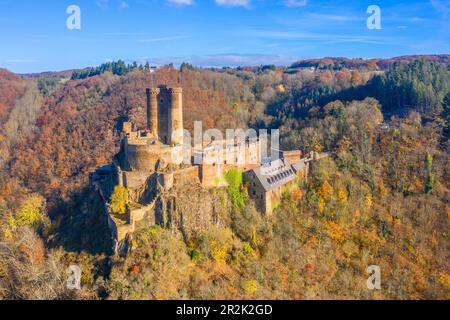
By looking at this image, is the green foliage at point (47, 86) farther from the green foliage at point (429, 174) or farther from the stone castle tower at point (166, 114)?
the green foliage at point (429, 174)

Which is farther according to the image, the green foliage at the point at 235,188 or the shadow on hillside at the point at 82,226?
the green foliage at the point at 235,188

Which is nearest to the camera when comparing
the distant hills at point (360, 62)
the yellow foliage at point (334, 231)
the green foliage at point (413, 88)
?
the yellow foliage at point (334, 231)

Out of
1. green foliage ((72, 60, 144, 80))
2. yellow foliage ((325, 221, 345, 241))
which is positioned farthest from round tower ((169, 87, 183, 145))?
green foliage ((72, 60, 144, 80))

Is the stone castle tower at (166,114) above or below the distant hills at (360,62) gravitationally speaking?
below

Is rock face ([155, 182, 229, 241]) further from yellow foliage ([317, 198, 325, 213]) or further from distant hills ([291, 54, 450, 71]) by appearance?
distant hills ([291, 54, 450, 71])

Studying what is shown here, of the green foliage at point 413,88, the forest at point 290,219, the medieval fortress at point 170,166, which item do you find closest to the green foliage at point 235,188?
the forest at point 290,219

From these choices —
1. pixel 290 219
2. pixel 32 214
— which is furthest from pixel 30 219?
pixel 290 219

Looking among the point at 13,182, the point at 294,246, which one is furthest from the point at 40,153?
the point at 294,246
